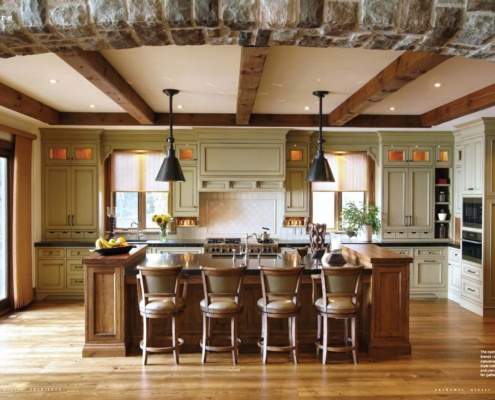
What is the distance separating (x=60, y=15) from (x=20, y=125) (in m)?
4.94

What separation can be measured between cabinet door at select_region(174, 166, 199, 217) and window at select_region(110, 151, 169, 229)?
0.31 m

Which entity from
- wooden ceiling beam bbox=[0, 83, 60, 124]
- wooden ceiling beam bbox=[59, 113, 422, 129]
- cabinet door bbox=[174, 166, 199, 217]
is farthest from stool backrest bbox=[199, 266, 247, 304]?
cabinet door bbox=[174, 166, 199, 217]

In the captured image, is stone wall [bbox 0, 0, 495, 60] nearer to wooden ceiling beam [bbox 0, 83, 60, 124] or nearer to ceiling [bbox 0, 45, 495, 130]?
ceiling [bbox 0, 45, 495, 130]

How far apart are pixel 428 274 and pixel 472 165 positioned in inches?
72.5

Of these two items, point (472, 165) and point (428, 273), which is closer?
point (472, 165)

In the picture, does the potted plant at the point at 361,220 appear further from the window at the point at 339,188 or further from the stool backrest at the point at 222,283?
the stool backrest at the point at 222,283

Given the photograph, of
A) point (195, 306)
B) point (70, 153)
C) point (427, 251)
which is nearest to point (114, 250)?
point (195, 306)

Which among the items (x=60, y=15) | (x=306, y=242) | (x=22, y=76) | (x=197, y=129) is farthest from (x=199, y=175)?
(x=60, y=15)

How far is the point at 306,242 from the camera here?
6.37 m

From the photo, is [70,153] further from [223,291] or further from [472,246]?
[472,246]

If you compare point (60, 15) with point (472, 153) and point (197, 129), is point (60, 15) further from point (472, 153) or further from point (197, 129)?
point (472, 153)

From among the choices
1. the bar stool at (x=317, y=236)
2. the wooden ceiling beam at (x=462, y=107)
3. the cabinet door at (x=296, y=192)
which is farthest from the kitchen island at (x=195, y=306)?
the cabinet door at (x=296, y=192)

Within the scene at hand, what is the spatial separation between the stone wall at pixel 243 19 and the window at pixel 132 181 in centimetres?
510

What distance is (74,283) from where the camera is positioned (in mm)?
6352
